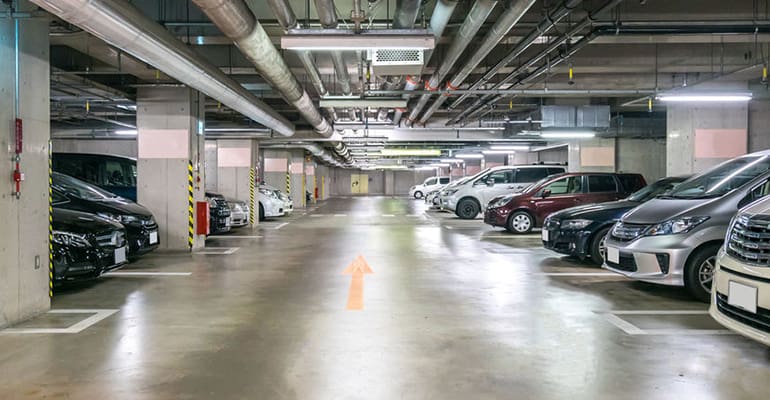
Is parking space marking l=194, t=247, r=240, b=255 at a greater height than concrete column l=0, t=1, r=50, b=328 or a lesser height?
lesser

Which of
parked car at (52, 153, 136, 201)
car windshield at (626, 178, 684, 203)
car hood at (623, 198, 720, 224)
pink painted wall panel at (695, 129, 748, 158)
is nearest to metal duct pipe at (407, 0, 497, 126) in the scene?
car hood at (623, 198, 720, 224)

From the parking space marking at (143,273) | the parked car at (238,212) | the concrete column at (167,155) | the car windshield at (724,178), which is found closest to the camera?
the car windshield at (724,178)

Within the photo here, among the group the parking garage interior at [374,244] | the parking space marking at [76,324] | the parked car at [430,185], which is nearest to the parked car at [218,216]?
the parking garage interior at [374,244]

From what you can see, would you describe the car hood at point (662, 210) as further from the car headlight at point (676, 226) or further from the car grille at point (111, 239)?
the car grille at point (111, 239)

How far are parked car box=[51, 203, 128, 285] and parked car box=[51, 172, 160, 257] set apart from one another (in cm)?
122

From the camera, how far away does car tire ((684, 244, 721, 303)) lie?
17.1ft

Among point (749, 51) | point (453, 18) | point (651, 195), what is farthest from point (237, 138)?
point (749, 51)

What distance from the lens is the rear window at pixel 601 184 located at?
11125 mm

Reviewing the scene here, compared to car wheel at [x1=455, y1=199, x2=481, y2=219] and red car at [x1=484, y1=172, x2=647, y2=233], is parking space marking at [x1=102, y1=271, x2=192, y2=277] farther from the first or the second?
car wheel at [x1=455, y1=199, x2=481, y2=219]

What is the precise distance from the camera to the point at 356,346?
3.99 m

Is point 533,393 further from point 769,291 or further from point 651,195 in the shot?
point 651,195

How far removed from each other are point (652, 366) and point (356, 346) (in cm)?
210

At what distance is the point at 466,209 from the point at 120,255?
1236cm

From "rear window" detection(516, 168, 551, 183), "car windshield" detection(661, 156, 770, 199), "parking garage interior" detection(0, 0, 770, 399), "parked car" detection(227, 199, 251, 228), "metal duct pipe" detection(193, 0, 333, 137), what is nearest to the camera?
"parking garage interior" detection(0, 0, 770, 399)
